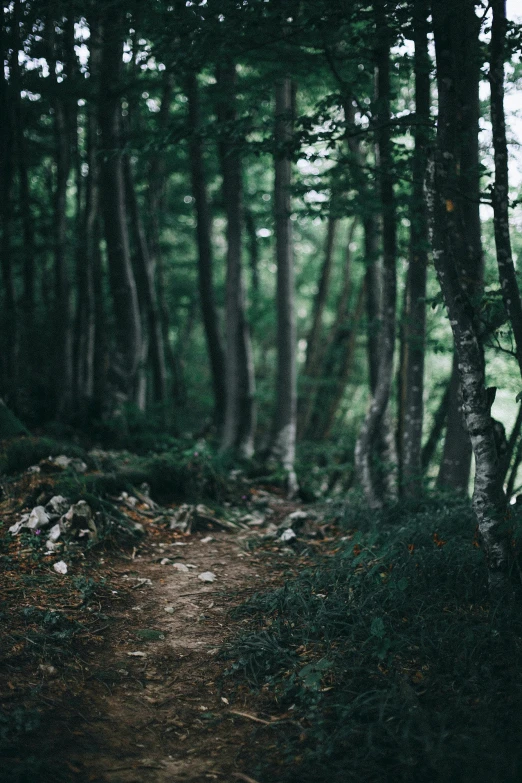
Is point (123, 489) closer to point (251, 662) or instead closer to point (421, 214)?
point (251, 662)

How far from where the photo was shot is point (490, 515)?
3777 millimetres

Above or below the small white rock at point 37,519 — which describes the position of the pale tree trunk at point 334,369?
above

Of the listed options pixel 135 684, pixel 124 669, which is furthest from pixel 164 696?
pixel 124 669

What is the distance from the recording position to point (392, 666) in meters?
3.20

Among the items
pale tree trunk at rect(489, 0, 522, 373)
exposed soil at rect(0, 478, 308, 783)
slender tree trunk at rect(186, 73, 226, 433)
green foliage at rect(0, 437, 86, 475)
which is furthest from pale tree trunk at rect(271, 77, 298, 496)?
pale tree trunk at rect(489, 0, 522, 373)

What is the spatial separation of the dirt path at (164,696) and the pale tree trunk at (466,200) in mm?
2988

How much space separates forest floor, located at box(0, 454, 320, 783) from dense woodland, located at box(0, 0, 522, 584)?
2039mm

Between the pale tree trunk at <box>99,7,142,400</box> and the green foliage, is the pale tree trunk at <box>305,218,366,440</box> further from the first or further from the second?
the green foliage

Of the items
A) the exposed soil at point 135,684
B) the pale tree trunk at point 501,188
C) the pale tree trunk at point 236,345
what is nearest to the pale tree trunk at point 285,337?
the pale tree trunk at point 236,345

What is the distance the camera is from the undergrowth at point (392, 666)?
2.58 meters

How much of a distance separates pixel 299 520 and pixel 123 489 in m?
2.09

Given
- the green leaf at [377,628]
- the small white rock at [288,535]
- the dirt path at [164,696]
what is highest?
the green leaf at [377,628]

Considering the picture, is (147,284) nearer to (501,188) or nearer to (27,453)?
(27,453)

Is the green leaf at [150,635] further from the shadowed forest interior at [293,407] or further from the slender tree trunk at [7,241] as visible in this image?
the slender tree trunk at [7,241]
